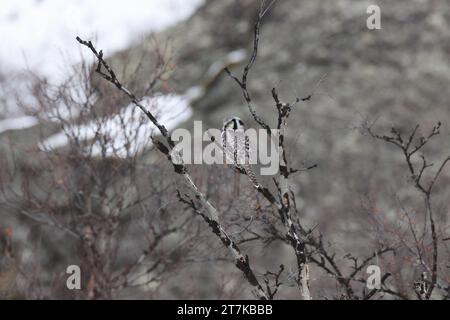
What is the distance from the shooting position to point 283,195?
16.9 ft

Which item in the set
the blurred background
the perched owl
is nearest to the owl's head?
the perched owl

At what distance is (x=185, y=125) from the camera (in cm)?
1850

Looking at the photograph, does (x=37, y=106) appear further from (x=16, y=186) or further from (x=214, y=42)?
(x=214, y=42)

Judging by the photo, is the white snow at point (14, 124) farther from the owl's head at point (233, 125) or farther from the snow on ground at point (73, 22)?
the owl's head at point (233, 125)

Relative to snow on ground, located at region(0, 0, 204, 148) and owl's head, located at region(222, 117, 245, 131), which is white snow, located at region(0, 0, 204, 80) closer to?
snow on ground, located at region(0, 0, 204, 148)

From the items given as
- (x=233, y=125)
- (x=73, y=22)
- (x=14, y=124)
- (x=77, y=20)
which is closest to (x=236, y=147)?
(x=233, y=125)

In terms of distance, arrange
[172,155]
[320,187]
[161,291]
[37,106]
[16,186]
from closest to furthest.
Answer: [172,155] < [37,106] < [161,291] < [16,186] < [320,187]

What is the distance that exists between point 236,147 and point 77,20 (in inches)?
786

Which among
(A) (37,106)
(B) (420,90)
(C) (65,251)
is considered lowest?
(C) (65,251)

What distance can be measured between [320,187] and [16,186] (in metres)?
8.81

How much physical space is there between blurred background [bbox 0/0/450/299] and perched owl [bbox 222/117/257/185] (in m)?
2.50

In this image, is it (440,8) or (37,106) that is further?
(440,8)

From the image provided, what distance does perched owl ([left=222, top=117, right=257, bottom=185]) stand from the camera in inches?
200

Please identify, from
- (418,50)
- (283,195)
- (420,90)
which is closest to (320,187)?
(420,90)
